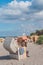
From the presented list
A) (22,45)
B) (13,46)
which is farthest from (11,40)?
(22,45)

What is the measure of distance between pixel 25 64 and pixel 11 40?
2471 millimetres

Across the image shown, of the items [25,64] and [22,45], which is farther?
[22,45]

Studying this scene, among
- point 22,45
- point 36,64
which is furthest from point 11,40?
point 36,64

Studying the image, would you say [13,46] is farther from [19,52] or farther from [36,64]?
[36,64]

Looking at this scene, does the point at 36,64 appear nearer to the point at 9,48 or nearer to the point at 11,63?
the point at 11,63

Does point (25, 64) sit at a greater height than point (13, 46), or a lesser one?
lesser

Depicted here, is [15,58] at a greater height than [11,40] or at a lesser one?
lesser

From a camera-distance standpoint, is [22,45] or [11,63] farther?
[22,45]

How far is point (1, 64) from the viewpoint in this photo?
1286 cm

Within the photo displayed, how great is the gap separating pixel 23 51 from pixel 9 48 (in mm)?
915

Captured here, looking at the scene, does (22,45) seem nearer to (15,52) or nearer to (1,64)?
(15,52)

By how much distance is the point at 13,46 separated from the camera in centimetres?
1448

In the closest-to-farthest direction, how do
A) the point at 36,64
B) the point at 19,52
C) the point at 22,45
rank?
the point at 36,64
the point at 19,52
the point at 22,45

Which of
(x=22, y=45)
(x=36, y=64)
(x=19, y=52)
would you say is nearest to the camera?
(x=36, y=64)
